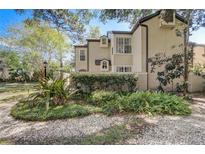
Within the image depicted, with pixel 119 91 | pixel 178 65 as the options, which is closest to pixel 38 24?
pixel 119 91

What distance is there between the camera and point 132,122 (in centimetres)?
412

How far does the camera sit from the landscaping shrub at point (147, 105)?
4555mm

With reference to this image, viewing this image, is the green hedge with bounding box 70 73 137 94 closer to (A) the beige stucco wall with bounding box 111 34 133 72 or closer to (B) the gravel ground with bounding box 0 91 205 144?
(A) the beige stucco wall with bounding box 111 34 133 72

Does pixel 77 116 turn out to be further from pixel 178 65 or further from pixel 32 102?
pixel 178 65

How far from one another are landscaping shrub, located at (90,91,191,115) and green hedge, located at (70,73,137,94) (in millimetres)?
1082

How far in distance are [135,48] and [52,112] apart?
12.4 ft

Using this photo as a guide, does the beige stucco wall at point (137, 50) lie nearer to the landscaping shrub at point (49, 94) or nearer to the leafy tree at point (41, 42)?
the leafy tree at point (41, 42)

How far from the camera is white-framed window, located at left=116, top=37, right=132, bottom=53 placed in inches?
266

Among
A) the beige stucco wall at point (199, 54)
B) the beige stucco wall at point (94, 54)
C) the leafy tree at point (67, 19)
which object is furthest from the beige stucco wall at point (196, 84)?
the leafy tree at point (67, 19)

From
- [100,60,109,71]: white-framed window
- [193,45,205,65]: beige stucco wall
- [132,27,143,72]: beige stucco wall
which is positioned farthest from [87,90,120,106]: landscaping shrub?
[193,45,205,65]: beige stucco wall

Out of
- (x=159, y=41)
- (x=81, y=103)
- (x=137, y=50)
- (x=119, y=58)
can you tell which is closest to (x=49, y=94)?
(x=81, y=103)

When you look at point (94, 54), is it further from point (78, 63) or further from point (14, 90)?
point (14, 90)

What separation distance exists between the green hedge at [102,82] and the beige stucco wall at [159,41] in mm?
730
